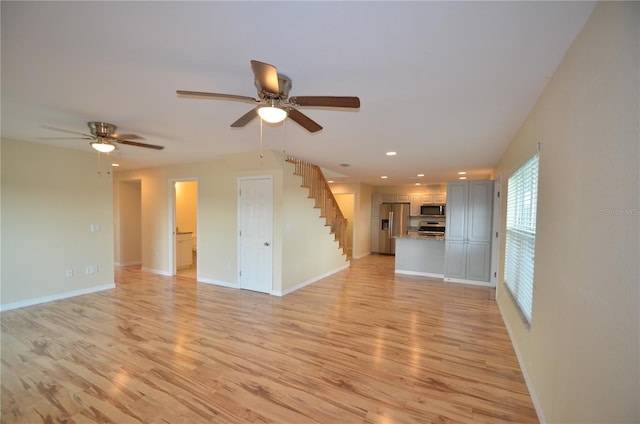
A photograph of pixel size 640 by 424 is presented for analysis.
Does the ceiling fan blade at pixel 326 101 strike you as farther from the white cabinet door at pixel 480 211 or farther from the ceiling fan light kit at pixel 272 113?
the white cabinet door at pixel 480 211

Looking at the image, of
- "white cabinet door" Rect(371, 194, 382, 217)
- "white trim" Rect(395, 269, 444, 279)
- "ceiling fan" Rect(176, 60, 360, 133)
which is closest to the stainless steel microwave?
"white cabinet door" Rect(371, 194, 382, 217)

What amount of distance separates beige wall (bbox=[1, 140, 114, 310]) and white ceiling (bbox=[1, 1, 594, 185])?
1.24 metres

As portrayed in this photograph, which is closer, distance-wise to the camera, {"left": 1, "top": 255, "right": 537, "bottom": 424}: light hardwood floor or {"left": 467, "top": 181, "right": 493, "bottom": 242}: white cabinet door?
{"left": 1, "top": 255, "right": 537, "bottom": 424}: light hardwood floor

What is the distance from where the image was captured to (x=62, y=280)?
449 centimetres

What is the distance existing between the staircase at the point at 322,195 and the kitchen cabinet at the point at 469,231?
2.52 metres

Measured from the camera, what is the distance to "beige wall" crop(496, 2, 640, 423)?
99 centimetres

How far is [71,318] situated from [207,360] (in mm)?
2473

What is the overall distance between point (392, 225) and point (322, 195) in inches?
170

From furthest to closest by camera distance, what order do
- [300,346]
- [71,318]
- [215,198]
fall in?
[215,198]
[71,318]
[300,346]

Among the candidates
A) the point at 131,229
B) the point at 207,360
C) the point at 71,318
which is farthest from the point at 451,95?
the point at 131,229

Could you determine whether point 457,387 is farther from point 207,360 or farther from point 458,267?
point 458,267

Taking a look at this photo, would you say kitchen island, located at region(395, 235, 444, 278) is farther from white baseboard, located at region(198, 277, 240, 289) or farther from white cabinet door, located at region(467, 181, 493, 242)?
white baseboard, located at region(198, 277, 240, 289)

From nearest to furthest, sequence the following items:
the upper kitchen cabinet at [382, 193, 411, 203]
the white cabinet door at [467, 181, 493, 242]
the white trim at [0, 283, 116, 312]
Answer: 1. the white trim at [0, 283, 116, 312]
2. the white cabinet door at [467, 181, 493, 242]
3. the upper kitchen cabinet at [382, 193, 411, 203]

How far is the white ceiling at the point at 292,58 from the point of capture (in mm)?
1344
